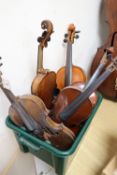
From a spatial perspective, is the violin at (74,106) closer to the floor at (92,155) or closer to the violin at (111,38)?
the floor at (92,155)

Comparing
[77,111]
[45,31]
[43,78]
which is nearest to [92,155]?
[77,111]

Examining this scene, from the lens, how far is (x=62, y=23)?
2.46 ft

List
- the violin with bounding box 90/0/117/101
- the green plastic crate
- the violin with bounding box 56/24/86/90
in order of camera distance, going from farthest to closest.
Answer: the violin with bounding box 90/0/117/101
the violin with bounding box 56/24/86/90
the green plastic crate

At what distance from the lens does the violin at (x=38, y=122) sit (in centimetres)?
53

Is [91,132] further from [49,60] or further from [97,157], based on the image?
[49,60]

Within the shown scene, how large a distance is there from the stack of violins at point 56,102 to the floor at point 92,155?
0.56 feet

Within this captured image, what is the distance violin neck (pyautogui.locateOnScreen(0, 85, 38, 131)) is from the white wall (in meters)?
0.10

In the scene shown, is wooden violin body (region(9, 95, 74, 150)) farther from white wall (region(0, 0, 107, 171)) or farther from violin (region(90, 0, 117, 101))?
violin (region(90, 0, 117, 101))

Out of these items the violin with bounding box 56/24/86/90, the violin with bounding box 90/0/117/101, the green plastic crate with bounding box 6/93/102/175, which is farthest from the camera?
the violin with bounding box 90/0/117/101

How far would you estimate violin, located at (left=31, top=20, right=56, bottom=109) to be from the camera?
584 millimetres

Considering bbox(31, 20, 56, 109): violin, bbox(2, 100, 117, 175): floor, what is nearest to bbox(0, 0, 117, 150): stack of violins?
bbox(31, 20, 56, 109): violin

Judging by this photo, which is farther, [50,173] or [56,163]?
[50,173]

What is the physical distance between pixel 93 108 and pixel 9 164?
382 millimetres

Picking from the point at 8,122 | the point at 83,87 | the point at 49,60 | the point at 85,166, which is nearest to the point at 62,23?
the point at 49,60
